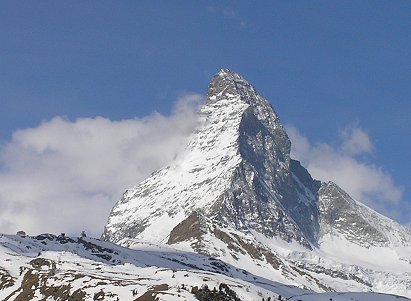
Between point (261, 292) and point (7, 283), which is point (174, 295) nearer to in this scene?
point (261, 292)

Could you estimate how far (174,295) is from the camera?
142125 millimetres

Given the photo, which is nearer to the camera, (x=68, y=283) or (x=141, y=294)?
(x=141, y=294)

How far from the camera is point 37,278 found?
194 meters

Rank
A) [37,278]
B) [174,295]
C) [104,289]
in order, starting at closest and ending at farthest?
1. [174,295]
2. [104,289]
3. [37,278]

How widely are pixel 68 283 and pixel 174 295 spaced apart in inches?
1660

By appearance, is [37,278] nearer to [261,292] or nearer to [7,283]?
[7,283]

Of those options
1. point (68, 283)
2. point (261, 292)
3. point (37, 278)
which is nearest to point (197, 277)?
point (261, 292)

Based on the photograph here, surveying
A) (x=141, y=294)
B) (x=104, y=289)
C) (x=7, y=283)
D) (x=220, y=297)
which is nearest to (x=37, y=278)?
(x=7, y=283)

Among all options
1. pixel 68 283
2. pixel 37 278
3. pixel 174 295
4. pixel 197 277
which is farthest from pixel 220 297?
pixel 37 278

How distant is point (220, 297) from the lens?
480 ft

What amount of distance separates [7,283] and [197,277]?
6341cm

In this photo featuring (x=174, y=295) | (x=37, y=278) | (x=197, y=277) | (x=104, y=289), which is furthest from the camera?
(x=37, y=278)

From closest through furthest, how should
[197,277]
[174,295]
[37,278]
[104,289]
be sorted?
[174,295] < [104,289] < [197,277] < [37,278]

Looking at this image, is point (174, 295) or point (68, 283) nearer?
point (174, 295)
